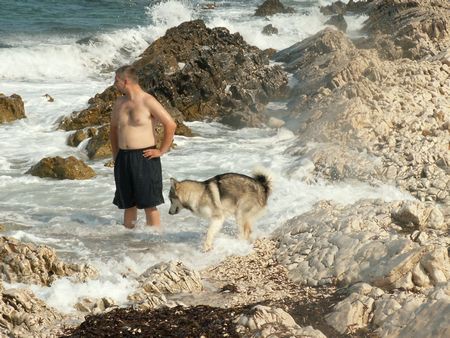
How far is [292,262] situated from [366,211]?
144cm

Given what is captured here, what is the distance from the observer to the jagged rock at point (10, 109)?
634 inches

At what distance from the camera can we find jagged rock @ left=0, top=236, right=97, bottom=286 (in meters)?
7.20

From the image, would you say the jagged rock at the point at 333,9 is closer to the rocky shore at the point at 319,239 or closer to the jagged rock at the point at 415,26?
the jagged rock at the point at 415,26

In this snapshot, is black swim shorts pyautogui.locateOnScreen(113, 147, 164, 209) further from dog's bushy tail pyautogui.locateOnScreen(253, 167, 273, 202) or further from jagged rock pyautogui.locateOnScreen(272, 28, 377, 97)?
jagged rock pyautogui.locateOnScreen(272, 28, 377, 97)

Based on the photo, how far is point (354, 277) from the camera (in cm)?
721

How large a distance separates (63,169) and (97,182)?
2.27 ft

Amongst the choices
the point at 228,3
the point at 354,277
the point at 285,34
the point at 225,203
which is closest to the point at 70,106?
the point at 225,203

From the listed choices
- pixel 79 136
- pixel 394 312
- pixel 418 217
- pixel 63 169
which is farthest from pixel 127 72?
pixel 79 136

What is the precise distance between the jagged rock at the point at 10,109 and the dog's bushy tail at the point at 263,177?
9161 millimetres

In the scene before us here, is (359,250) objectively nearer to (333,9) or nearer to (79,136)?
(79,136)

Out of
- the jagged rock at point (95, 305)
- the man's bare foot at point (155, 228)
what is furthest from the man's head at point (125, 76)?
the jagged rock at point (95, 305)

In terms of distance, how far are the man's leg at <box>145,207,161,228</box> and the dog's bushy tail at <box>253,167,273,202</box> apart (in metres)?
1.45

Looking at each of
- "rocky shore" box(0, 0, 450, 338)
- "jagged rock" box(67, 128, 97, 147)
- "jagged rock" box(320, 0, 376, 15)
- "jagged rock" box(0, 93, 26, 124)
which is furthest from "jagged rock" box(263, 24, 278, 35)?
"jagged rock" box(67, 128, 97, 147)

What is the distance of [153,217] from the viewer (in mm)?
9266
